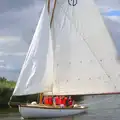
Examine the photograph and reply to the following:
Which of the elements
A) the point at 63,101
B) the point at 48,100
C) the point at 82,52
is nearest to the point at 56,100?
the point at 63,101

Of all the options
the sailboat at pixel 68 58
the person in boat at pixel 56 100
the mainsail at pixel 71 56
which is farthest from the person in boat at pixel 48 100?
the mainsail at pixel 71 56

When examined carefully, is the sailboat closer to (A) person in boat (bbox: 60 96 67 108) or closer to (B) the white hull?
(B) the white hull

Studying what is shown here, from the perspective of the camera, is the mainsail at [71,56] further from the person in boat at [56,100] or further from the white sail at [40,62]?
the person in boat at [56,100]

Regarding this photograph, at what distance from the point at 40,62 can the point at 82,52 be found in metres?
5.60

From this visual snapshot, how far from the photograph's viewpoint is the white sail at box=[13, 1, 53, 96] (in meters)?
48.6

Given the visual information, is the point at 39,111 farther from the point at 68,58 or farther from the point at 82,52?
the point at 82,52

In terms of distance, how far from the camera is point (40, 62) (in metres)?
49.9

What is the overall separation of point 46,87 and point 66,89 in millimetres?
2983

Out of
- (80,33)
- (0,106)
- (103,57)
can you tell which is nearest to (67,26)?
(80,33)

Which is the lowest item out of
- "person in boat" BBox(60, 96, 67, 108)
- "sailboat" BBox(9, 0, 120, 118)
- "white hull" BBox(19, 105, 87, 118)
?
"white hull" BBox(19, 105, 87, 118)

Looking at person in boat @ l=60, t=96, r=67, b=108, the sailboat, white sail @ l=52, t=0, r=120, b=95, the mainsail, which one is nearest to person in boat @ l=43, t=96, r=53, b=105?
the sailboat

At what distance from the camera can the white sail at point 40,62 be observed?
1913 inches

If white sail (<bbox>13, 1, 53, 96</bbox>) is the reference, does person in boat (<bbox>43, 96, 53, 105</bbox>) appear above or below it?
below

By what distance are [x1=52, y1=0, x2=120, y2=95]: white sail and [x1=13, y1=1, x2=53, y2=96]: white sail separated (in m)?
1.04
